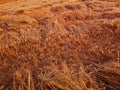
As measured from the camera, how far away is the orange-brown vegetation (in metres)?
2.09

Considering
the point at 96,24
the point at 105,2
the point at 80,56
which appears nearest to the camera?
the point at 80,56

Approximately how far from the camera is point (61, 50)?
2.60 m

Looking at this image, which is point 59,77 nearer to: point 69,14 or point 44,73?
point 44,73

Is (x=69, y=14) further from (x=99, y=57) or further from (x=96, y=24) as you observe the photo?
(x=99, y=57)

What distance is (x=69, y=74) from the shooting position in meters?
2.13

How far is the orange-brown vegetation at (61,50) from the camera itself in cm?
209

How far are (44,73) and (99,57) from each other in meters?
0.66

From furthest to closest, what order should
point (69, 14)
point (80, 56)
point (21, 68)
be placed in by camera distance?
point (69, 14) < point (80, 56) < point (21, 68)

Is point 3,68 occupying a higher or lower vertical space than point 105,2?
lower

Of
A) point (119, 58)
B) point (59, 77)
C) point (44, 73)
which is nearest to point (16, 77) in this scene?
point (44, 73)

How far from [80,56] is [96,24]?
907 mm

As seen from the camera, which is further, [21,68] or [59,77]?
[21,68]

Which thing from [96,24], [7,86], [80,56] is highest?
[96,24]

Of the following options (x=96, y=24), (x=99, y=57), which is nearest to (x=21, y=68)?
(x=99, y=57)
